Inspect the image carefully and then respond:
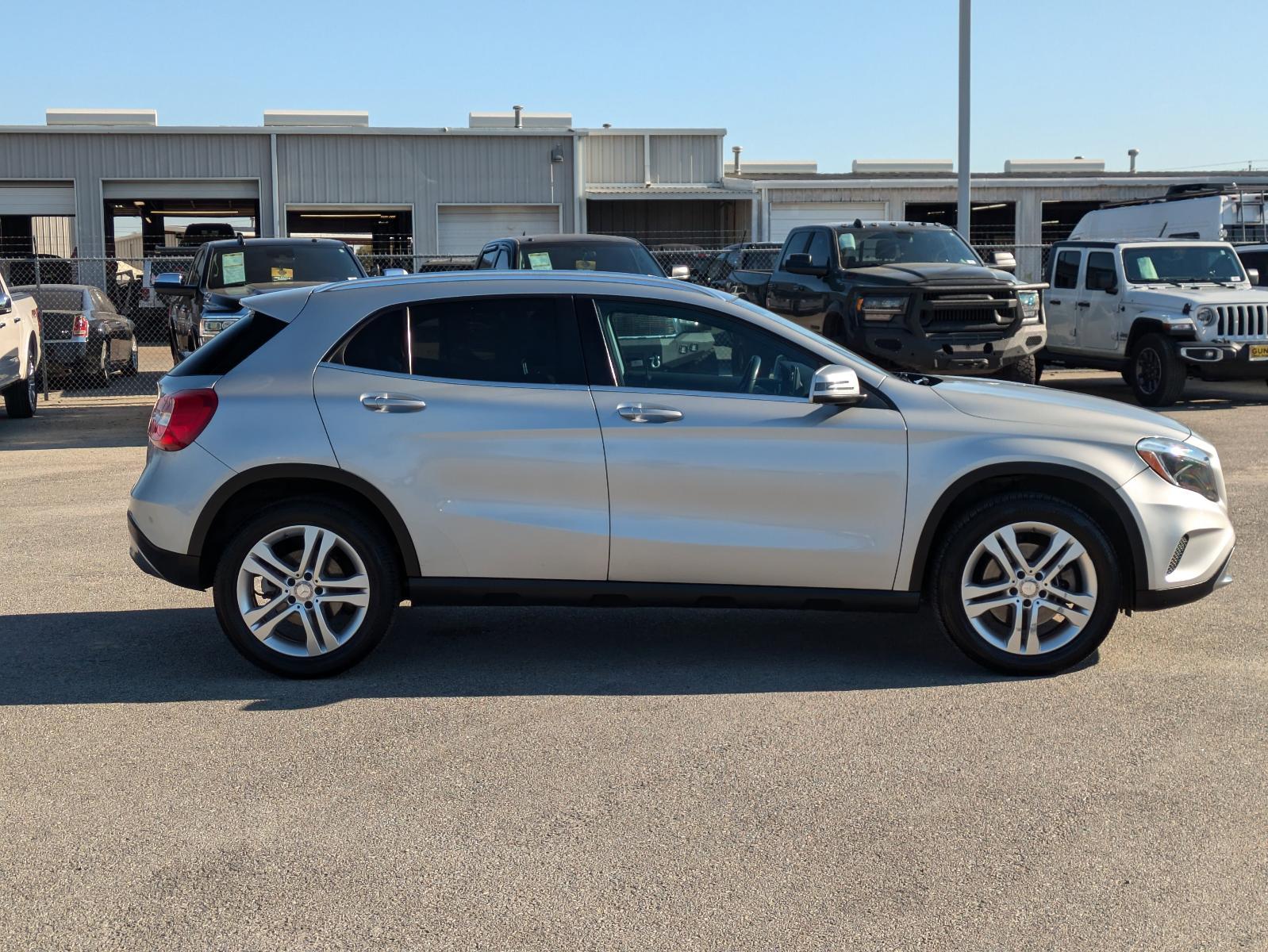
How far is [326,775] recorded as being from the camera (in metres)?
5.02

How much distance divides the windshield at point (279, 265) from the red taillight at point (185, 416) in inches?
375

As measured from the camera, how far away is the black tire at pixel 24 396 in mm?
16641

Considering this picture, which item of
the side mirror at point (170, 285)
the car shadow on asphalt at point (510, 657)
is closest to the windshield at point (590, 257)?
the side mirror at point (170, 285)

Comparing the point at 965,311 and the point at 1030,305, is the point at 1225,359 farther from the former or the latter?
the point at 965,311

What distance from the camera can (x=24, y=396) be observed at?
16.9 m

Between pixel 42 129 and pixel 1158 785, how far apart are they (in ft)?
116

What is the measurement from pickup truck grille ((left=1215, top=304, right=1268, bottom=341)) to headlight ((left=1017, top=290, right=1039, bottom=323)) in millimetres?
2661

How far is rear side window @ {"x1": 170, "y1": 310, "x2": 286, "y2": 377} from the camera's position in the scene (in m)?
6.25

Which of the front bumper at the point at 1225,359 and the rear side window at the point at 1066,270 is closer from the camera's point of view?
the front bumper at the point at 1225,359

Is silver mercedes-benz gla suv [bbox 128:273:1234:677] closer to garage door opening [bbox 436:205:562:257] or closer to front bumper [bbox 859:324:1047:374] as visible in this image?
front bumper [bbox 859:324:1047:374]

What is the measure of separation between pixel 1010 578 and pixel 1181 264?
13.9m

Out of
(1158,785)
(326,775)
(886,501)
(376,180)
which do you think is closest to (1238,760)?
(1158,785)

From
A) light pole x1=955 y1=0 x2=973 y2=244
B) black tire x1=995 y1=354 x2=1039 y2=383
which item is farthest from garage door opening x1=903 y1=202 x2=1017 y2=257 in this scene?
black tire x1=995 y1=354 x2=1039 y2=383

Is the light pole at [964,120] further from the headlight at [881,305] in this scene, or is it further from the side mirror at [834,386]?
the side mirror at [834,386]
